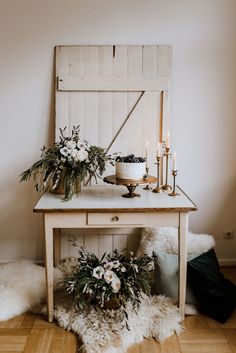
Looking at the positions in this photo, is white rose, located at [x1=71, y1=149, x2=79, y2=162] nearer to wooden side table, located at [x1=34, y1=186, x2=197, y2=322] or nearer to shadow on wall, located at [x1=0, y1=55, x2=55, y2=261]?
wooden side table, located at [x1=34, y1=186, x2=197, y2=322]

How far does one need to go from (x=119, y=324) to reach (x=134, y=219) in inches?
24.4

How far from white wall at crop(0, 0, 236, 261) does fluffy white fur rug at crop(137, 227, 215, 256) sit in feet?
0.95

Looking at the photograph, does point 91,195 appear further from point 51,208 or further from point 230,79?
point 230,79

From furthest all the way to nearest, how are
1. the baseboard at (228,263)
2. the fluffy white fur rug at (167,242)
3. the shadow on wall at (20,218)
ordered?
the baseboard at (228,263)
the shadow on wall at (20,218)
the fluffy white fur rug at (167,242)

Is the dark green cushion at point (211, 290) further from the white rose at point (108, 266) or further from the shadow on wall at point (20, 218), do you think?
the shadow on wall at point (20, 218)

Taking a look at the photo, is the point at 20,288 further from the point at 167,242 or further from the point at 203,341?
the point at 203,341

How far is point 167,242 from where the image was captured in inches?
118

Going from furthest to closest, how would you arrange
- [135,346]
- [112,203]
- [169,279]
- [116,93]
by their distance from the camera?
[116,93] < [169,279] < [112,203] < [135,346]

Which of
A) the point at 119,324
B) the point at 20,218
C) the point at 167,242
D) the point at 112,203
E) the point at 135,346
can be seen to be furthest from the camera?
the point at 20,218

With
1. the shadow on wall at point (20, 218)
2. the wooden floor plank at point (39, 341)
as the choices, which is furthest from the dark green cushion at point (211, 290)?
the shadow on wall at point (20, 218)

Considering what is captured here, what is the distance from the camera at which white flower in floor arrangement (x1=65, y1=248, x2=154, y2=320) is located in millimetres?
2479

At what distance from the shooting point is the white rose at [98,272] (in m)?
2.50

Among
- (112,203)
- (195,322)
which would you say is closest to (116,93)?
(112,203)

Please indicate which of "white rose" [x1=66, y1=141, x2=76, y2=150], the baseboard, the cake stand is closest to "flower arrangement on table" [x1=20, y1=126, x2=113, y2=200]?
"white rose" [x1=66, y1=141, x2=76, y2=150]
